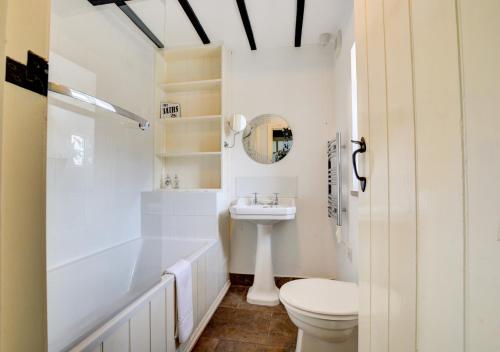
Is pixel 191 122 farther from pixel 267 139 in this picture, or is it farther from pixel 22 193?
pixel 22 193

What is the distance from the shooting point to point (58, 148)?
4.97 ft

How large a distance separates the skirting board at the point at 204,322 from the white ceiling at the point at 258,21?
2.45 m

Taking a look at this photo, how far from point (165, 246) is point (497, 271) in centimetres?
225

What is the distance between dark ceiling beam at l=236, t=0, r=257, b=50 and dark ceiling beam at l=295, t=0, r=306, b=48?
0.42m

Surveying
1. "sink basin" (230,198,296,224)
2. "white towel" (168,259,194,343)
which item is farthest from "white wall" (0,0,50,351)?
"sink basin" (230,198,296,224)

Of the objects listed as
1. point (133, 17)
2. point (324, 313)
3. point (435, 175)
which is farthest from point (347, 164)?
point (133, 17)

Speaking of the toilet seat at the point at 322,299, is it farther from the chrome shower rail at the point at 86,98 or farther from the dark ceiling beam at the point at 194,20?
the dark ceiling beam at the point at 194,20

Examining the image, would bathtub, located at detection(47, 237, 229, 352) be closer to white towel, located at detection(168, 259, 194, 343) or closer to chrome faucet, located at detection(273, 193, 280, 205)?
white towel, located at detection(168, 259, 194, 343)

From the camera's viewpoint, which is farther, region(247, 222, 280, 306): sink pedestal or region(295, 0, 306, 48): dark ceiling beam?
region(247, 222, 280, 306): sink pedestal

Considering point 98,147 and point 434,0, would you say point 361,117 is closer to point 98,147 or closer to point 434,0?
point 434,0

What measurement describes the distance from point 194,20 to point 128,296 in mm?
2168

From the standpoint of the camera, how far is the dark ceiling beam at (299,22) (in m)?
1.83

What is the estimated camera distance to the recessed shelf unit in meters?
2.50

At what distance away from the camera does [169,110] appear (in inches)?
101
